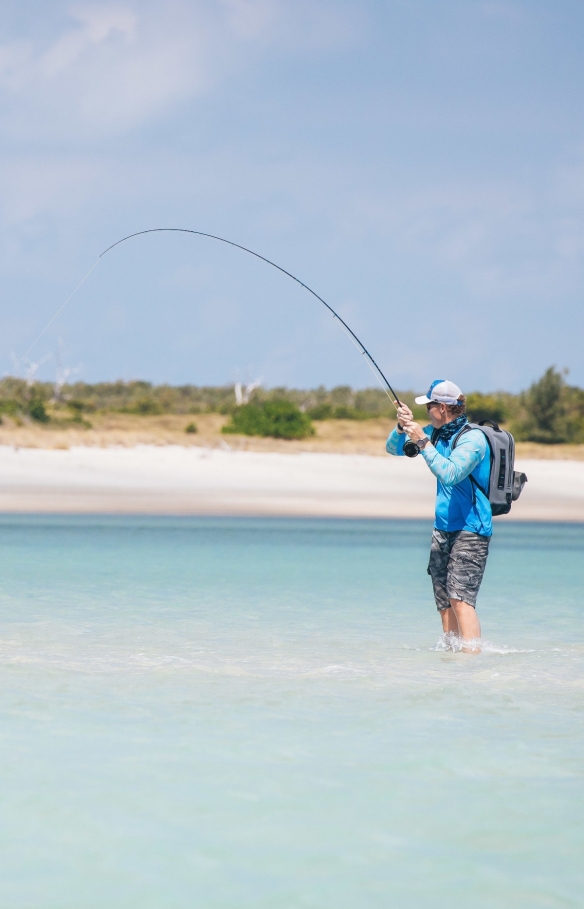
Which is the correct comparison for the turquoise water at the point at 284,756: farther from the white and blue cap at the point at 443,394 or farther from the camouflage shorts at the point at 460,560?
the white and blue cap at the point at 443,394

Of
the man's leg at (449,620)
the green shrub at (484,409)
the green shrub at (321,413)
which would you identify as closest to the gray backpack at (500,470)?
the man's leg at (449,620)

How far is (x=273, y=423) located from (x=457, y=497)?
3134cm

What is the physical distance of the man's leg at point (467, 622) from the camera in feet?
20.1

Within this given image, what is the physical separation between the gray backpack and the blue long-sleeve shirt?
0.10ft

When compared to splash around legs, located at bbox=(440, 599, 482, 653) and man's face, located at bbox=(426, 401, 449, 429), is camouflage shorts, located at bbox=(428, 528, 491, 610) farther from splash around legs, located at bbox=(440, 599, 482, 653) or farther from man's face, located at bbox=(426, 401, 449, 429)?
man's face, located at bbox=(426, 401, 449, 429)

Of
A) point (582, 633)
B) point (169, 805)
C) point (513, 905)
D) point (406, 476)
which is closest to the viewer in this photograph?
point (513, 905)

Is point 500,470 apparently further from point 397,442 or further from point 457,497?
point 397,442

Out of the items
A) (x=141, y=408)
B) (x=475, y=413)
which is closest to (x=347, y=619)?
(x=475, y=413)

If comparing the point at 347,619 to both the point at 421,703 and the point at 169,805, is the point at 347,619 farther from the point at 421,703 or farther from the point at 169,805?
the point at 169,805

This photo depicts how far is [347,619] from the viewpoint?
8914mm

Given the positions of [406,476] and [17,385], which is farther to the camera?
[17,385]

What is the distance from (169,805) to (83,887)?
723 millimetres

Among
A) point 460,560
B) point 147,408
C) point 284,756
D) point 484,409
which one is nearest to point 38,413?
point 147,408

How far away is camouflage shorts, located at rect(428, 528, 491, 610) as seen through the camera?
5945 millimetres
